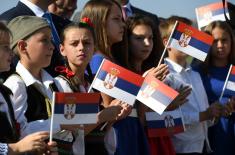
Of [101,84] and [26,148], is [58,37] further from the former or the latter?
[26,148]

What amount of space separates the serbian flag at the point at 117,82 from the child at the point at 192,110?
1.13m

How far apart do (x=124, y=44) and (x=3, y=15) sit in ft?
3.47

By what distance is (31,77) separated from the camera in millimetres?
4191

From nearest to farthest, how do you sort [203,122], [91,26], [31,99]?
[31,99] < [91,26] < [203,122]

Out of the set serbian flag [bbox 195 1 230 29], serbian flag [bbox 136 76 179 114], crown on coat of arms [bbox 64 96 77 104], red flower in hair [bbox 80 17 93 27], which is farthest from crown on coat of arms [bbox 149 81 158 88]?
serbian flag [bbox 195 1 230 29]

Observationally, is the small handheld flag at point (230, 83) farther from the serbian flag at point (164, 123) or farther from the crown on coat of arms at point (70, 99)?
the crown on coat of arms at point (70, 99)

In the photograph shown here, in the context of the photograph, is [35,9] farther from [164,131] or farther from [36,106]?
[164,131]

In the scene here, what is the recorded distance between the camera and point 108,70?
15.2 ft

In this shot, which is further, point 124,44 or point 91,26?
point 124,44

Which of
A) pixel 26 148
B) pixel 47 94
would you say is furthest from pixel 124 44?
pixel 26 148

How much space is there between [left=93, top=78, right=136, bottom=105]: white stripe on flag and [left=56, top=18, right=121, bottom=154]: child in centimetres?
9

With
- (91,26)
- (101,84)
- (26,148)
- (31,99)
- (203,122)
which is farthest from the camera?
(203,122)

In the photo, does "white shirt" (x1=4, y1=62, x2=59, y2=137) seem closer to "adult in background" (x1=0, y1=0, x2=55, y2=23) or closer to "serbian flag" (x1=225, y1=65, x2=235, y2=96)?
"adult in background" (x1=0, y1=0, x2=55, y2=23)

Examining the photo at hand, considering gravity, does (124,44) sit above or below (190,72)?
above
